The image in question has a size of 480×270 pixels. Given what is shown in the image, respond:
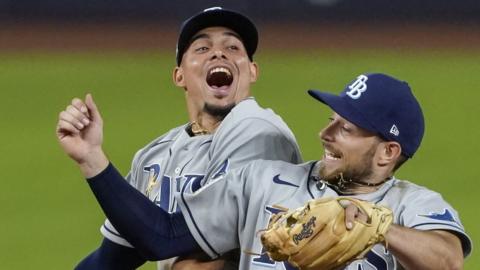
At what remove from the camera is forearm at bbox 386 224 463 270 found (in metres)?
3.54

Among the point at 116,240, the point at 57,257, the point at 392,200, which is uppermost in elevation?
the point at 392,200

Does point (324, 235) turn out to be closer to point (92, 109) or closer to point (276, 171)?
point (276, 171)

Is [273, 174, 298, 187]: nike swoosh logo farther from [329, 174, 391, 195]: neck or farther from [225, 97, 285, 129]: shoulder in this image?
[225, 97, 285, 129]: shoulder

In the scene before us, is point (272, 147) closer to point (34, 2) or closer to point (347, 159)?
point (347, 159)

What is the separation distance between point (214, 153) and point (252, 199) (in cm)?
46

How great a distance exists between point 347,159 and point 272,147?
1.51ft

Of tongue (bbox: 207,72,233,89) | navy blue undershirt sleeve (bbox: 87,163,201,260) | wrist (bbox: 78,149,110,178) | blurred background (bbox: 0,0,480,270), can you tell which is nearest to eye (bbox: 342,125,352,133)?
navy blue undershirt sleeve (bbox: 87,163,201,260)

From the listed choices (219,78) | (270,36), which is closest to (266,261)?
(219,78)

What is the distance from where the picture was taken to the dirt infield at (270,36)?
1588 centimetres

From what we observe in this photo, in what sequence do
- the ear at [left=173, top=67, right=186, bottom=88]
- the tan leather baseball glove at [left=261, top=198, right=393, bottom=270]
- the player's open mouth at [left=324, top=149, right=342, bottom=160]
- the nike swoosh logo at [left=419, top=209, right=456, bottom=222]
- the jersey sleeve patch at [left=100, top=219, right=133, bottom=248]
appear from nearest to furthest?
the tan leather baseball glove at [left=261, top=198, right=393, bottom=270], the nike swoosh logo at [left=419, top=209, right=456, bottom=222], the player's open mouth at [left=324, top=149, right=342, bottom=160], the jersey sleeve patch at [left=100, top=219, right=133, bottom=248], the ear at [left=173, top=67, right=186, bottom=88]

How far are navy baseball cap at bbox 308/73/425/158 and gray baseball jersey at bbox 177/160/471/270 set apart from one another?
0.17 m

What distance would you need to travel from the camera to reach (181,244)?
406 cm

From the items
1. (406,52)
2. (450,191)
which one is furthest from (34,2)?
(450,191)

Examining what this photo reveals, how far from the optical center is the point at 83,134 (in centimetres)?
392
